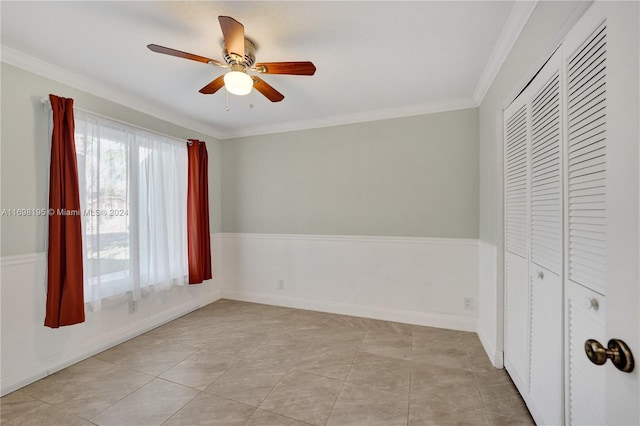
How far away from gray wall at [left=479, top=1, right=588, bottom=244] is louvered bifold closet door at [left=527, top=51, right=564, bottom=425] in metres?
0.12

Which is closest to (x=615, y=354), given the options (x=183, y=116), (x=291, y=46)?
(x=291, y=46)

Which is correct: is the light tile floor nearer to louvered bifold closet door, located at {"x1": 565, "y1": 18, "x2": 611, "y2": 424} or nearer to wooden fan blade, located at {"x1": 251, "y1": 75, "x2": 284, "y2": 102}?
louvered bifold closet door, located at {"x1": 565, "y1": 18, "x2": 611, "y2": 424}

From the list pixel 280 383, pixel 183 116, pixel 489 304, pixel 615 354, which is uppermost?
pixel 183 116

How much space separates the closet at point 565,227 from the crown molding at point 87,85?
3.39 metres

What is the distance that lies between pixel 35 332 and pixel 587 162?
3.66 metres

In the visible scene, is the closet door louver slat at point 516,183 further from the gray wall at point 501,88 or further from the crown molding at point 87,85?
the crown molding at point 87,85

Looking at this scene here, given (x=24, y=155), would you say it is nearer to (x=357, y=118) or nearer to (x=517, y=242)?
(x=357, y=118)

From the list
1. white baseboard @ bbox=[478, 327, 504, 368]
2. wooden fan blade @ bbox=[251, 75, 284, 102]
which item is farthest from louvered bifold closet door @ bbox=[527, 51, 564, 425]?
wooden fan blade @ bbox=[251, 75, 284, 102]

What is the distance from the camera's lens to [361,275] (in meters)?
3.43

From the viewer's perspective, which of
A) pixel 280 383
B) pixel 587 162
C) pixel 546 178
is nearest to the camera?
pixel 587 162

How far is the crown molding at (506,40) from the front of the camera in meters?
1.57

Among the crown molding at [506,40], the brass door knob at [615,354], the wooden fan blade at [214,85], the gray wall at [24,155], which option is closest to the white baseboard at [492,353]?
the brass door knob at [615,354]

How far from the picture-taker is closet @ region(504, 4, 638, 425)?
1012 millimetres

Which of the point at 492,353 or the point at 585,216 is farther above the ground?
the point at 585,216
